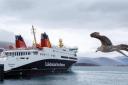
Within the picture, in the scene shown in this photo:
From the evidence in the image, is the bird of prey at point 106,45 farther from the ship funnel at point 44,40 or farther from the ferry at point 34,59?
the ship funnel at point 44,40

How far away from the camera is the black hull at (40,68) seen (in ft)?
383

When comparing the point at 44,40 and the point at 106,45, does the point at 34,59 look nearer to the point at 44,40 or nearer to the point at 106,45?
the point at 44,40

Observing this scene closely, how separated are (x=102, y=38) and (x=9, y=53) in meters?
122

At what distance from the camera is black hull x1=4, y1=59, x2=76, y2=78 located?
383ft

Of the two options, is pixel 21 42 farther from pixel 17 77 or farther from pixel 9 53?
pixel 17 77

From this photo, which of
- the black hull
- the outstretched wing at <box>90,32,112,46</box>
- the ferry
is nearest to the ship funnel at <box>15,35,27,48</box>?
the ferry

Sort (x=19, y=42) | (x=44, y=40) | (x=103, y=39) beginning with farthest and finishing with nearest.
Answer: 1. (x=44, y=40)
2. (x=19, y=42)
3. (x=103, y=39)

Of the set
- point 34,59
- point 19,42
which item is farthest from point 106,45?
point 19,42

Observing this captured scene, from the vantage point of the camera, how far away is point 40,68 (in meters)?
126

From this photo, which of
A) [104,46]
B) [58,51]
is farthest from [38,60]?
[104,46]

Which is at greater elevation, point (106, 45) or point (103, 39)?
point (103, 39)

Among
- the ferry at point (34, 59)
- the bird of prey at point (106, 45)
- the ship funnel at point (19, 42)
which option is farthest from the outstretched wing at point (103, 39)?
the ship funnel at point (19, 42)

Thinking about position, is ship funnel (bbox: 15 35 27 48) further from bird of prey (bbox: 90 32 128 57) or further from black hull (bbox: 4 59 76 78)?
bird of prey (bbox: 90 32 128 57)

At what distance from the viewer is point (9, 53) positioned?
5172 inches
